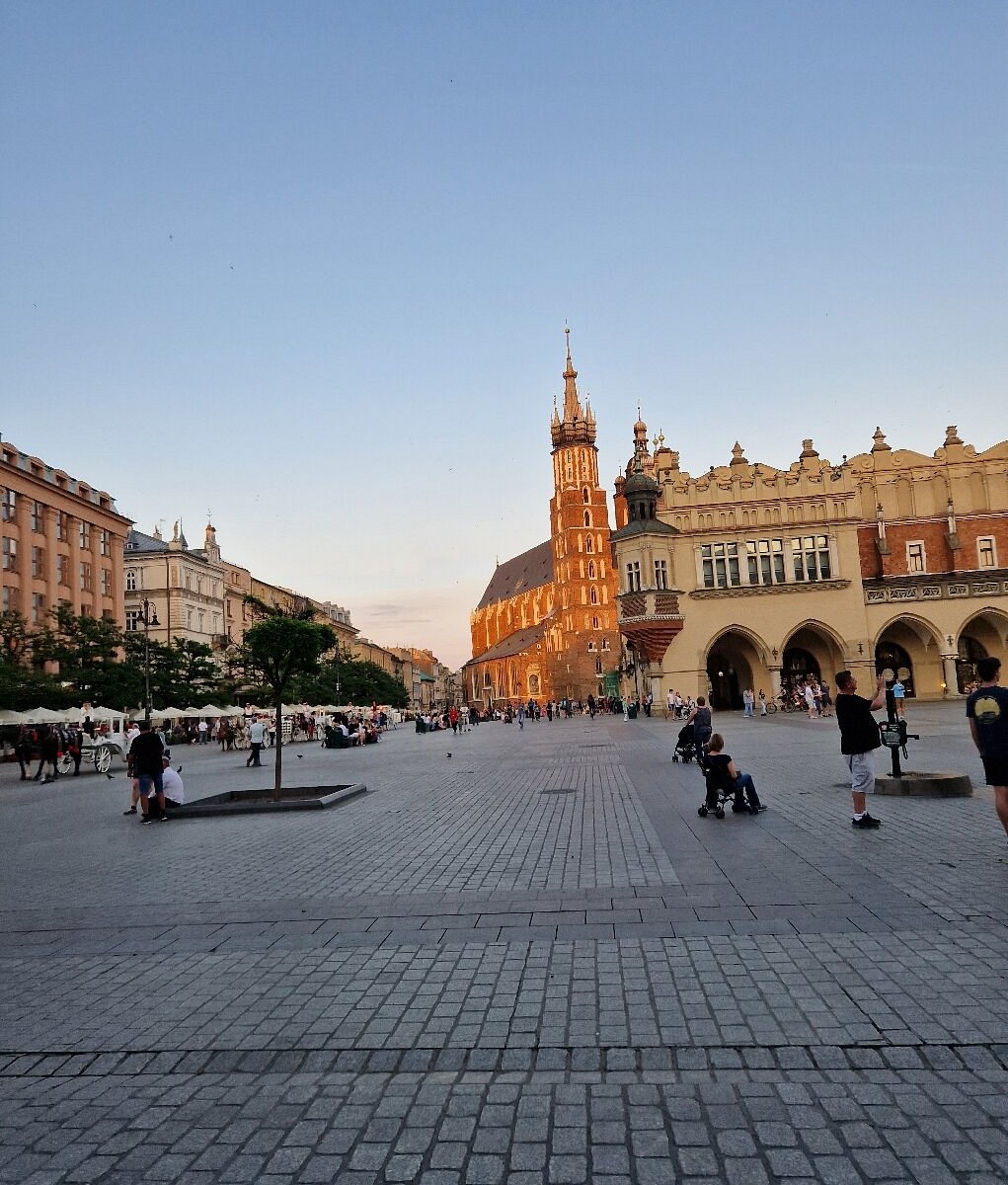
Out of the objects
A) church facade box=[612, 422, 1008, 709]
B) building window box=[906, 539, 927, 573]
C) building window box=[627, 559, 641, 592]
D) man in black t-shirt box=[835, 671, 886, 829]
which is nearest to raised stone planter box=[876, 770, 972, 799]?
man in black t-shirt box=[835, 671, 886, 829]

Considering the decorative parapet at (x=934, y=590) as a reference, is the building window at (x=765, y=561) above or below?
above

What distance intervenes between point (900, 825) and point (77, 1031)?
823 cm

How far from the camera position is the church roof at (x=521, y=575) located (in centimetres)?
13899

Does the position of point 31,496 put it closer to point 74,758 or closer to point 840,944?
point 74,758

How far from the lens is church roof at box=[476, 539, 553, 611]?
456ft

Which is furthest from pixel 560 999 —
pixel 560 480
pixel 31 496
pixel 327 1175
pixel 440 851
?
pixel 560 480

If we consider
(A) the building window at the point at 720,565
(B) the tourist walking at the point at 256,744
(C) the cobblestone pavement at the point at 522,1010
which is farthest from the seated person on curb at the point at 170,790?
(A) the building window at the point at 720,565

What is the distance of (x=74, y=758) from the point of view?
94.9ft

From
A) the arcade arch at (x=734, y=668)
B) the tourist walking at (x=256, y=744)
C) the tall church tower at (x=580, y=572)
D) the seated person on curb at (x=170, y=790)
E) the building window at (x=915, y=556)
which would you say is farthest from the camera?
the tall church tower at (x=580, y=572)

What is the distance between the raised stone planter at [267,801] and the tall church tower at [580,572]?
96230mm

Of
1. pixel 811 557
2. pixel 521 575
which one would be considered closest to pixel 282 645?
pixel 811 557

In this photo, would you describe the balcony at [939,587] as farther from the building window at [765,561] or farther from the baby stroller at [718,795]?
the baby stroller at [718,795]

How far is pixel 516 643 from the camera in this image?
13488 cm

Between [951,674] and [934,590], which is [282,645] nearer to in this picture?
[934,590]
